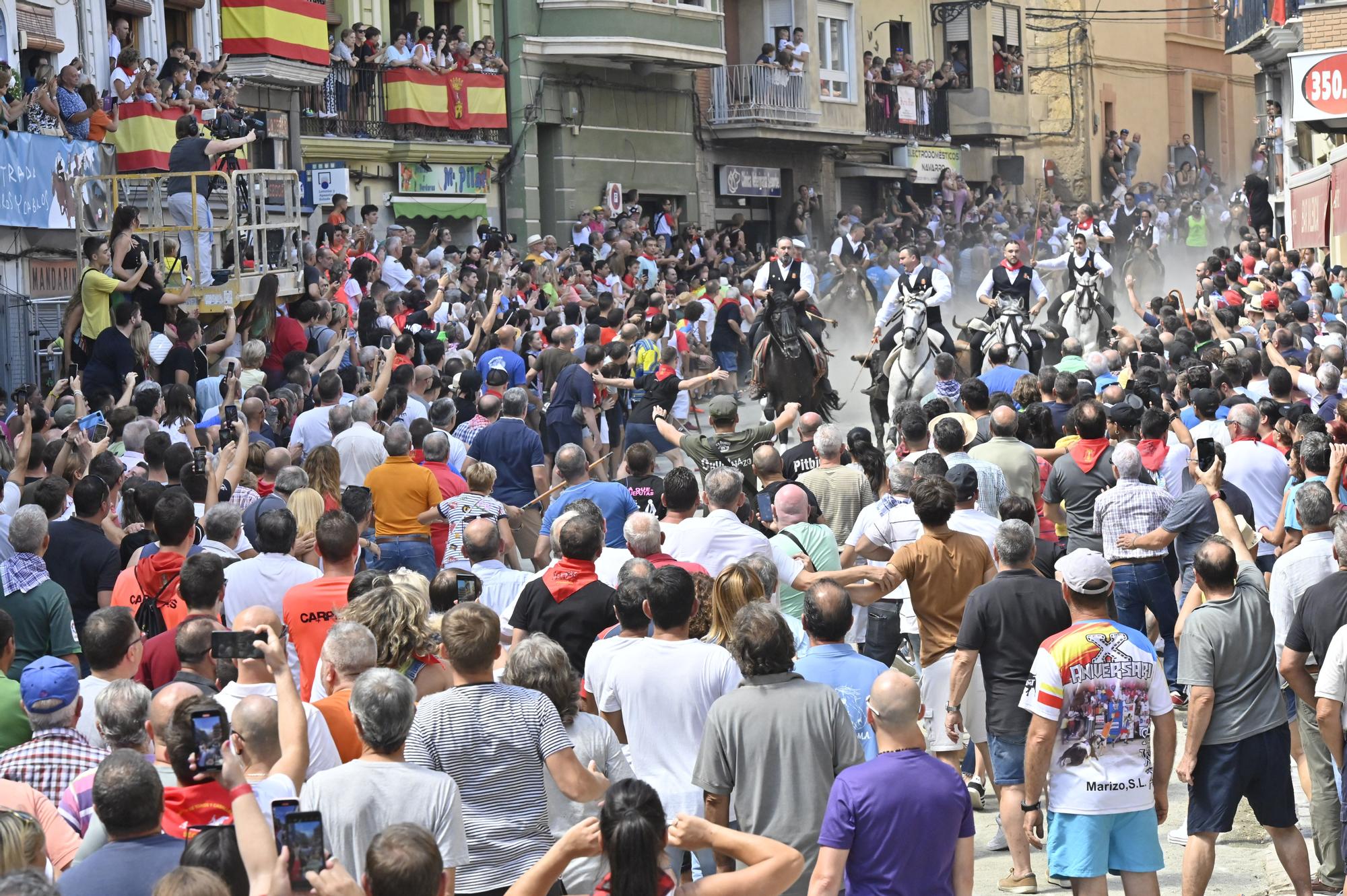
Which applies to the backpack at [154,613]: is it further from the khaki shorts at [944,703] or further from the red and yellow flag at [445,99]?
the red and yellow flag at [445,99]

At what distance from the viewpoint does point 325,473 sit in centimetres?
967

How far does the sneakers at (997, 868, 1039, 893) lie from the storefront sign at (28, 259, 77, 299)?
12.0 m

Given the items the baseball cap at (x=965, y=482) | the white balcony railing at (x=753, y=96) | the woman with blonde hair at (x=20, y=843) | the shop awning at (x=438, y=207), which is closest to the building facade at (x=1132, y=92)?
the white balcony railing at (x=753, y=96)

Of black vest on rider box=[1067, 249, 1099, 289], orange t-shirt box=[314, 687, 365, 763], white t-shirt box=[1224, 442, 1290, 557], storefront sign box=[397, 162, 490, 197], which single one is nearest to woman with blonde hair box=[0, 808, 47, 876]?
orange t-shirt box=[314, 687, 365, 763]

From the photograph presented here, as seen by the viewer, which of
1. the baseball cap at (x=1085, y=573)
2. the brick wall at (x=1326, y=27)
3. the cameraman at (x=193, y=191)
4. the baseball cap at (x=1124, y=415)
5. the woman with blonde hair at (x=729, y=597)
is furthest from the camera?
the brick wall at (x=1326, y=27)

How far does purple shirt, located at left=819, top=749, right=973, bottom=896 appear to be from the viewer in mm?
4785

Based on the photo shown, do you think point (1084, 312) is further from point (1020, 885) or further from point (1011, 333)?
point (1020, 885)

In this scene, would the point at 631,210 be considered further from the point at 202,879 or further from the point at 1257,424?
the point at 202,879

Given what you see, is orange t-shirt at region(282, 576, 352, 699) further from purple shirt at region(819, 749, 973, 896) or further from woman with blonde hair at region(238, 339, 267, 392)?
woman with blonde hair at region(238, 339, 267, 392)

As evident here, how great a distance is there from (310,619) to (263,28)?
17.3 m

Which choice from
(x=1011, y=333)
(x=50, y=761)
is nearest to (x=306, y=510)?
(x=50, y=761)

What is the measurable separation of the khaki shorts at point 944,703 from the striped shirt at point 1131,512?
1.62 metres

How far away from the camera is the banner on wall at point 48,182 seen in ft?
49.5

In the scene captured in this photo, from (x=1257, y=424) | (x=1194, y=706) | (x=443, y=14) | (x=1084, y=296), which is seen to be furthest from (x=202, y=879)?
(x=443, y=14)
